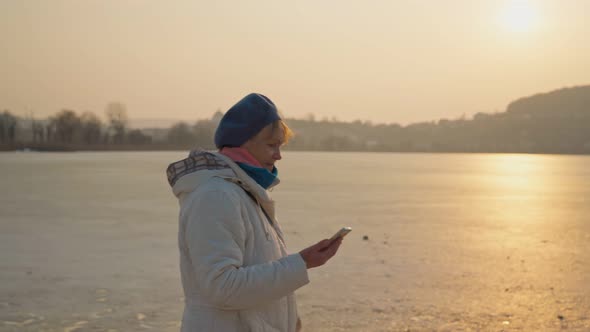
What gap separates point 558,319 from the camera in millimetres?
5668

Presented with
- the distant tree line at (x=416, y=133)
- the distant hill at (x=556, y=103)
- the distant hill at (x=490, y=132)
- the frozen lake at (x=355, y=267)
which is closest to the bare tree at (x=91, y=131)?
the distant tree line at (x=416, y=133)

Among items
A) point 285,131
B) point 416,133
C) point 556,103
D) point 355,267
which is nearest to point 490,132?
point 416,133

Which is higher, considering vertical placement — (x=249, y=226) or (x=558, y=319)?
(x=249, y=226)

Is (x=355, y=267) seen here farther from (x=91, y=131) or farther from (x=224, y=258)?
(x=91, y=131)

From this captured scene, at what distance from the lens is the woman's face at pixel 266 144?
A: 2.24 metres

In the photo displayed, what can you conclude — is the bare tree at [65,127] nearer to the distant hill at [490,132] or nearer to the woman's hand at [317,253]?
the distant hill at [490,132]

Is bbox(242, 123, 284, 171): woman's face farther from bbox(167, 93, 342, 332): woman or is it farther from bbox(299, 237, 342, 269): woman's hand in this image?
bbox(299, 237, 342, 269): woman's hand

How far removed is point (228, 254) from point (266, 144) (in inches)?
17.1

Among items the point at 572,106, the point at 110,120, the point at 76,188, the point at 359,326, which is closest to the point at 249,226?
the point at 359,326

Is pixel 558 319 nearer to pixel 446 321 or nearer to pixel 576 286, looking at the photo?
pixel 446 321

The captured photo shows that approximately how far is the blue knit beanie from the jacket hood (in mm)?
80

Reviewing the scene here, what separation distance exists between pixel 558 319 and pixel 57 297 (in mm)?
4547

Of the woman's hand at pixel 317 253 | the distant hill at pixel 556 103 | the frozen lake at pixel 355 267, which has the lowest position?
the frozen lake at pixel 355 267

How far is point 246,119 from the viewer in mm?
2213
